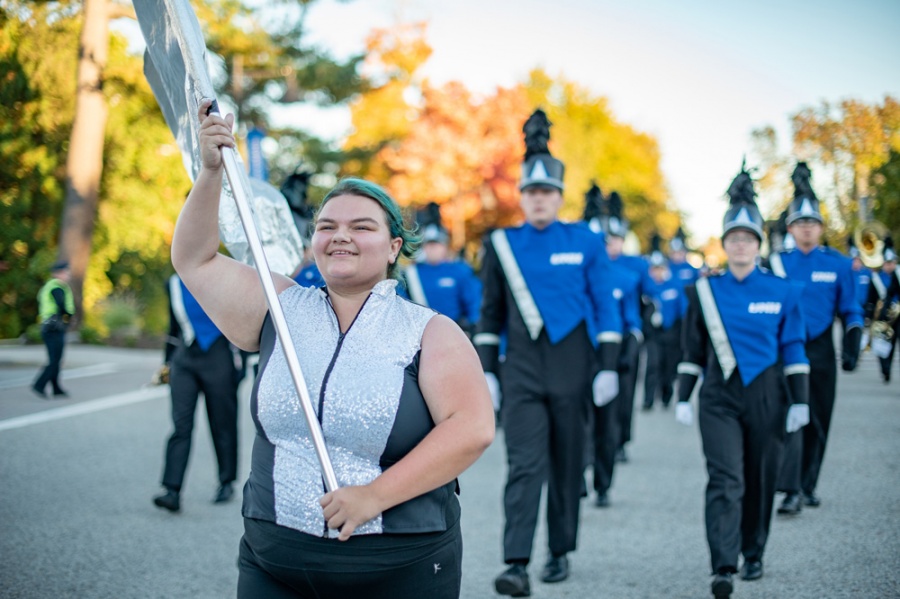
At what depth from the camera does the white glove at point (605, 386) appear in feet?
17.2

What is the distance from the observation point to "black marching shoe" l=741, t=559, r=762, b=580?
513 centimetres

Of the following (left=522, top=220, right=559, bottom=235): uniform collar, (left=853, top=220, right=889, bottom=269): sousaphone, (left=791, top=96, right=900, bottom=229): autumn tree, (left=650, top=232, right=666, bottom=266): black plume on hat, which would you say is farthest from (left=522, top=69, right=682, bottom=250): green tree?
(left=522, top=220, right=559, bottom=235): uniform collar

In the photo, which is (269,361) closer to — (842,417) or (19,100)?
(19,100)

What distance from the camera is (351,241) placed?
8.35 ft

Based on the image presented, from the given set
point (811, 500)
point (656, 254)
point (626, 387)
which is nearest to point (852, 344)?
point (811, 500)

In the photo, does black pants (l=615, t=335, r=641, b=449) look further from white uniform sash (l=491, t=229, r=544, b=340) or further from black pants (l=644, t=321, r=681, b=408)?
black pants (l=644, t=321, r=681, b=408)

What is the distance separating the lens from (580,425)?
5.18 meters

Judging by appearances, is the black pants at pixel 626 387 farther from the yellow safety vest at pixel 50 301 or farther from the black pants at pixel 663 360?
the yellow safety vest at pixel 50 301

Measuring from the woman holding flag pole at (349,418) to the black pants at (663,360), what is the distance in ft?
36.1

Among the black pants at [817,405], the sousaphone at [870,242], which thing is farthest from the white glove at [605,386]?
the sousaphone at [870,242]

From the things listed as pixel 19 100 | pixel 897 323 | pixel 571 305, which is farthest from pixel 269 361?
pixel 897 323

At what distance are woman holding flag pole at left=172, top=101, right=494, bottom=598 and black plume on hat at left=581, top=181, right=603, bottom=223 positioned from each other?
24.5 feet

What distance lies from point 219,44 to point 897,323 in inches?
687

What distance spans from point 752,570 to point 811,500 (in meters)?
2.10
